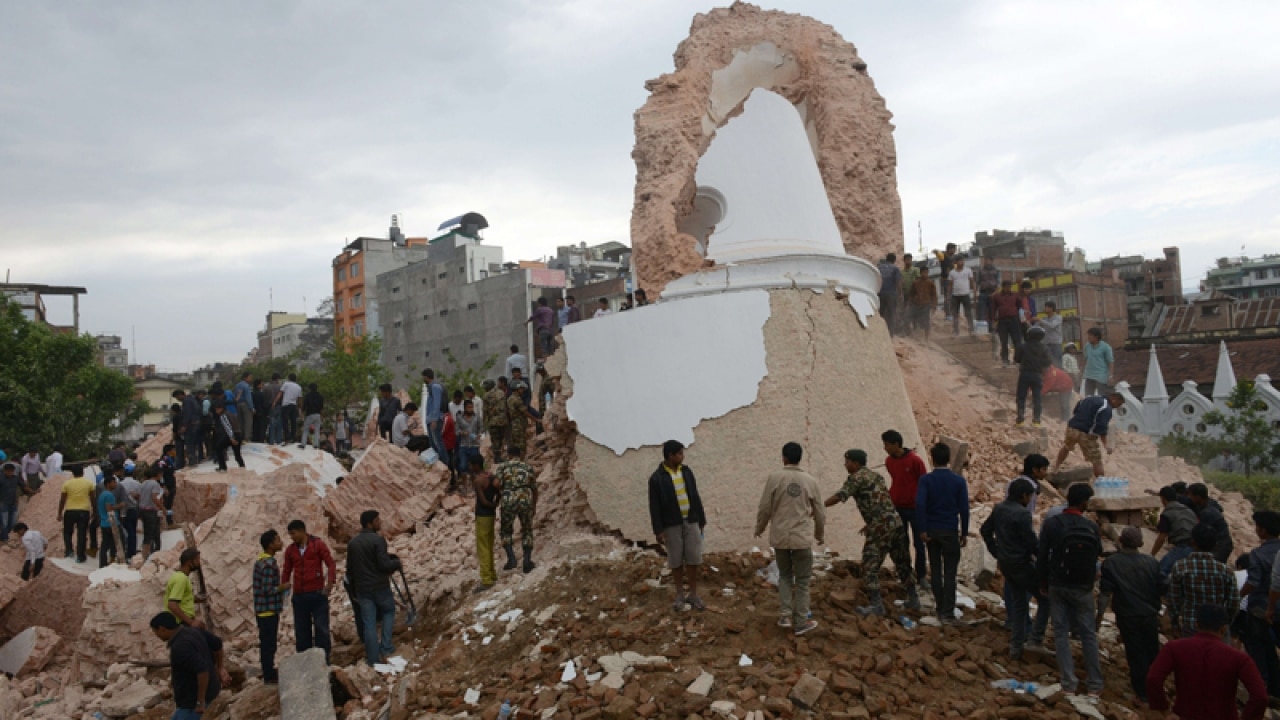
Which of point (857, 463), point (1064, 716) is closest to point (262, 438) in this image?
point (857, 463)

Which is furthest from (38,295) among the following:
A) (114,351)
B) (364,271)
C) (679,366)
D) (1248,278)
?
(1248,278)

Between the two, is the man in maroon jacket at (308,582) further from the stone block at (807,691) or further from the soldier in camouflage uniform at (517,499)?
the stone block at (807,691)

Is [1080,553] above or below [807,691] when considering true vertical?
above

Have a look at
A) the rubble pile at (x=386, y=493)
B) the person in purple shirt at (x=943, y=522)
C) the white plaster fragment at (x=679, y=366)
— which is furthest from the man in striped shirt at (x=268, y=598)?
the person in purple shirt at (x=943, y=522)

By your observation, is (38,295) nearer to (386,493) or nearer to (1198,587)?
(386,493)

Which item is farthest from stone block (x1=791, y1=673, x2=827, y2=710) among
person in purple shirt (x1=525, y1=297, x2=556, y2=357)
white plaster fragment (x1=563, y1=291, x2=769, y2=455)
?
person in purple shirt (x1=525, y1=297, x2=556, y2=357)

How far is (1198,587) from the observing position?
5.89 metres

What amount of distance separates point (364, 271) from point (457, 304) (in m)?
8.84

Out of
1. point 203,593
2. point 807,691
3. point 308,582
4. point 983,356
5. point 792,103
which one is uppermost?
point 792,103

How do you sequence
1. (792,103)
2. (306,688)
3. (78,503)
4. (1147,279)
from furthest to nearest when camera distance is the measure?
(1147,279), (78,503), (792,103), (306,688)

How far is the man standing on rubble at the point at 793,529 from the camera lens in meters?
6.32

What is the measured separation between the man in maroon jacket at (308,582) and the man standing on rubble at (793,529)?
3.89 m

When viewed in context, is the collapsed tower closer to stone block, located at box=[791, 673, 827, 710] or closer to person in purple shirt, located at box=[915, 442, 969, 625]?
person in purple shirt, located at box=[915, 442, 969, 625]

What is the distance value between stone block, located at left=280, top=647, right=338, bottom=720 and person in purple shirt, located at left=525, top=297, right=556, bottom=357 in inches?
296
